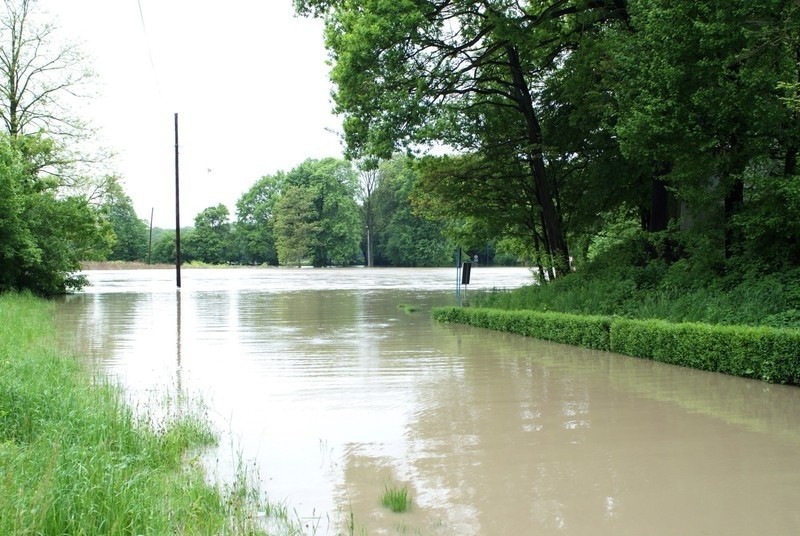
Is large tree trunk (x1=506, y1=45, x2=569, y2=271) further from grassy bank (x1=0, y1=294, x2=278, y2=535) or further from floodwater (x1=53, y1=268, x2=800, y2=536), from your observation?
grassy bank (x1=0, y1=294, x2=278, y2=535)

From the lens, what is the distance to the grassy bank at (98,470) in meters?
3.96

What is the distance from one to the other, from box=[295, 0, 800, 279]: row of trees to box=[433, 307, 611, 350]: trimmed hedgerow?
2.99m

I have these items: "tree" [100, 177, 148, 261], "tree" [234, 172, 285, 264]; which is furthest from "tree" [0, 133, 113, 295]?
"tree" [100, 177, 148, 261]

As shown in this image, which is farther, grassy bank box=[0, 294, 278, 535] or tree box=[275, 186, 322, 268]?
tree box=[275, 186, 322, 268]

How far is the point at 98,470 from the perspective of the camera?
15.2ft

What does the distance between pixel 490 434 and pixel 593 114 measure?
1293 centimetres

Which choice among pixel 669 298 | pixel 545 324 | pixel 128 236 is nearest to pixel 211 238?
pixel 128 236

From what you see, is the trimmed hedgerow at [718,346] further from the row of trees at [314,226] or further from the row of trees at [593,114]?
the row of trees at [314,226]

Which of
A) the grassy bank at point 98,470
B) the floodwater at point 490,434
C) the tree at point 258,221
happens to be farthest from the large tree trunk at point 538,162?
the tree at point 258,221

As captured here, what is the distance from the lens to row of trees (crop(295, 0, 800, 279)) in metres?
12.2

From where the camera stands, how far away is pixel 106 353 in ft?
42.5

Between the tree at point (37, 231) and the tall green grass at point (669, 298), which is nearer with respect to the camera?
the tall green grass at point (669, 298)

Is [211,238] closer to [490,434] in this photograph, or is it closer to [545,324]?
[545,324]

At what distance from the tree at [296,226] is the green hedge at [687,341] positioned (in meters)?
83.3
